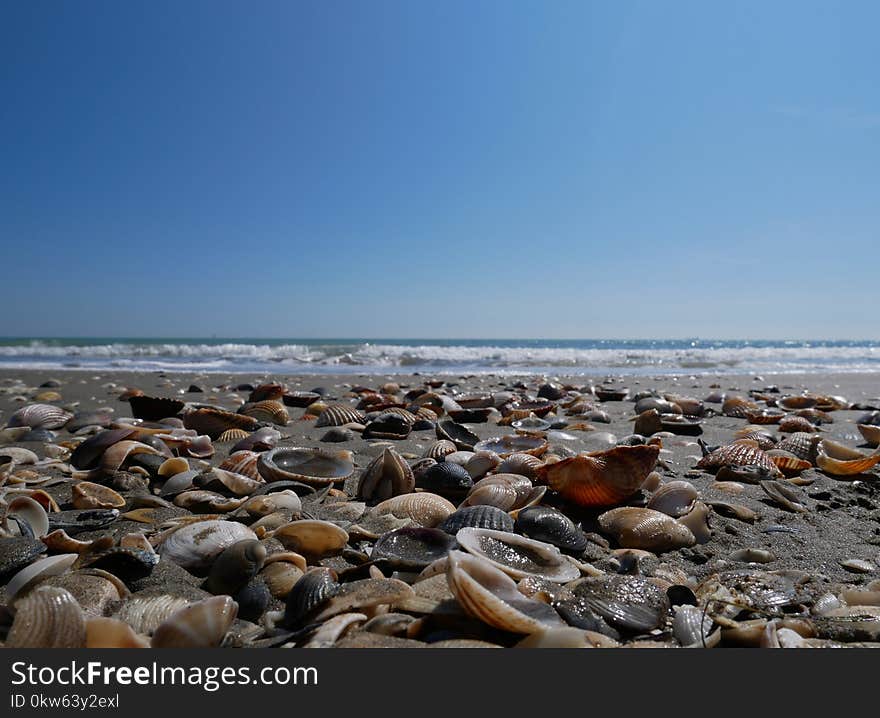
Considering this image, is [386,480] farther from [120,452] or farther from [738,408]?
[738,408]

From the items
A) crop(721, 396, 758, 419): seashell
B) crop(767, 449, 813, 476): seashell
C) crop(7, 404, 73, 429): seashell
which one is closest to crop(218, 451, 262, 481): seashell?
crop(7, 404, 73, 429): seashell

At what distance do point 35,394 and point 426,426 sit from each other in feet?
20.9

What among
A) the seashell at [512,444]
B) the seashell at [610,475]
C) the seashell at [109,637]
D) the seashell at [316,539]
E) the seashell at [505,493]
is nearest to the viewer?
the seashell at [109,637]

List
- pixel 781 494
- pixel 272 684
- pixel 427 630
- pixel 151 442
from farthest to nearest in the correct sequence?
pixel 151 442
pixel 781 494
pixel 427 630
pixel 272 684

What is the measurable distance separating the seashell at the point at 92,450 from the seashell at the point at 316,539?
74.2 inches

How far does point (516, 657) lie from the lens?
131 centimetres

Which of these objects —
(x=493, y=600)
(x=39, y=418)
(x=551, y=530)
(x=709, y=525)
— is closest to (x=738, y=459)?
(x=709, y=525)

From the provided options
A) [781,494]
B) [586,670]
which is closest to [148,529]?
[586,670]

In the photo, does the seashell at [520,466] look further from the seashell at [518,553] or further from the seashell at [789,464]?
the seashell at [789,464]

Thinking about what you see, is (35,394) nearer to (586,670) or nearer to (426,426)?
(426,426)

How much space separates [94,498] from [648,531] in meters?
2.57

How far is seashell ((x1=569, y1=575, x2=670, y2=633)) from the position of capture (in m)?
1.51

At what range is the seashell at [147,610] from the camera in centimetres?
151

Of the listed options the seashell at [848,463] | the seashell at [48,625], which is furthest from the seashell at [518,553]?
the seashell at [848,463]
